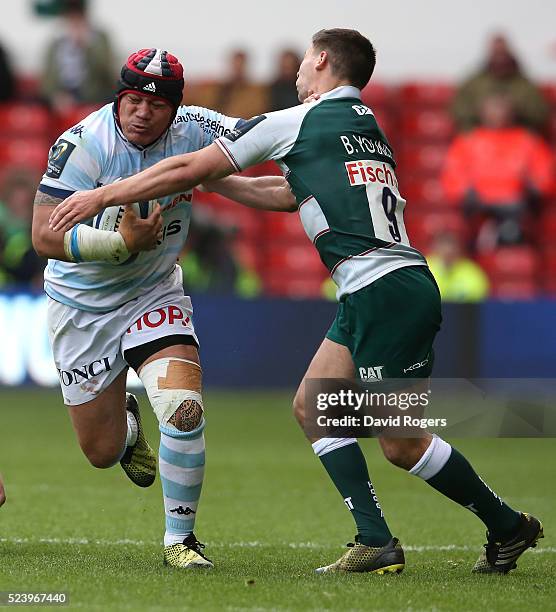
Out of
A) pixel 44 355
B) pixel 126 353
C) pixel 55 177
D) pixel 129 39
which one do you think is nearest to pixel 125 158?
pixel 55 177

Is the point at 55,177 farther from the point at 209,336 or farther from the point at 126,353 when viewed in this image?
the point at 209,336

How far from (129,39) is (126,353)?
13.1 metres

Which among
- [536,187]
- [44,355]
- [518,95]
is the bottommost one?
[44,355]

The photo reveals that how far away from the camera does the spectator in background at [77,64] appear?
17.7m

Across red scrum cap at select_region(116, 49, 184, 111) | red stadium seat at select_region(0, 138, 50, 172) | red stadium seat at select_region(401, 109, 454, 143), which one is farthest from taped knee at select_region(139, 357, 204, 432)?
red stadium seat at select_region(401, 109, 454, 143)

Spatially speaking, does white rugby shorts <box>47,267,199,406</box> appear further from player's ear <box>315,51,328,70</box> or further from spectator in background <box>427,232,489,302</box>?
spectator in background <box>427,232,489,302</box>

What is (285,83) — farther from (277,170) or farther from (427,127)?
(427,127)

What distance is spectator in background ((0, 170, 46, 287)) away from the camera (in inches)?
587

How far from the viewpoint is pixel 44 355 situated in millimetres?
13992

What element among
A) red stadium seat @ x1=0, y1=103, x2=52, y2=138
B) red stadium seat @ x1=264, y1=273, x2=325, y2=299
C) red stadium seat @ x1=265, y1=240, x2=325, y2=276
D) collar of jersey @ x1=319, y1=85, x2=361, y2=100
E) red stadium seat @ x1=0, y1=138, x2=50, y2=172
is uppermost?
collar of jersey @ x1=319, y1=85, x2=361, y2=100

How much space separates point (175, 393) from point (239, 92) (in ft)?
38.6

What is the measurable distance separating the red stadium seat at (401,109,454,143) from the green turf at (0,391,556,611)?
24.2ft

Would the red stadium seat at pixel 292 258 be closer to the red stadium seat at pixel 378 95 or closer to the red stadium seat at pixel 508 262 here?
the red stadium seat at pixel 508 262

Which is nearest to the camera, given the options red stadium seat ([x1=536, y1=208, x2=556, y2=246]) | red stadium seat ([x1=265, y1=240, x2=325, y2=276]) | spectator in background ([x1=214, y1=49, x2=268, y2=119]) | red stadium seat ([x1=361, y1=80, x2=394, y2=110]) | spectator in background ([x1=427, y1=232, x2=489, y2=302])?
spectator in background ([x1=427, y1=232, x2=489, y2=302])
